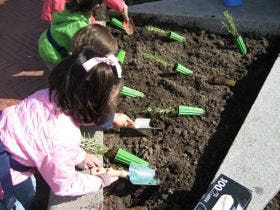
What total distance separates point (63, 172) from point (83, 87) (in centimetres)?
51

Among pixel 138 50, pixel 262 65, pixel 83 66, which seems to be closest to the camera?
pixel 83 66

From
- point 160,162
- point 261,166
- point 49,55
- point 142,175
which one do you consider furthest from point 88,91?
point 49,55

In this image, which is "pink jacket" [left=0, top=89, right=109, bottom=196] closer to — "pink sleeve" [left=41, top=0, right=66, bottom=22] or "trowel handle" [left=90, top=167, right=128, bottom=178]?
"trowel handle" [left=90, top=167, right=128, bottom=178]

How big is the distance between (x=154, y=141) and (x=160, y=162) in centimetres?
23

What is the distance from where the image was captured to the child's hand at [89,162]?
302 cm

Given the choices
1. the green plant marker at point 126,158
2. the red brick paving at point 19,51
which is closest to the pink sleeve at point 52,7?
the red brick paving at point 19,51

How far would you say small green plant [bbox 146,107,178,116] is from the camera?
3.71 metres

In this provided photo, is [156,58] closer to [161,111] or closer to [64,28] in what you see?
[161,111]

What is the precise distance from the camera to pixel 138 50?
14.7 ft

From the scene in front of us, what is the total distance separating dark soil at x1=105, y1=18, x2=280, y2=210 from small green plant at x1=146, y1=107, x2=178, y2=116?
44mm

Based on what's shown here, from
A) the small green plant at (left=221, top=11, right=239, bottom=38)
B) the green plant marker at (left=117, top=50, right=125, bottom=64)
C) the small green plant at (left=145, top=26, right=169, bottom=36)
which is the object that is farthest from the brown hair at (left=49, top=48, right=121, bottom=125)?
the small green plant at (left=145, top=26, right=169, bottom=36)

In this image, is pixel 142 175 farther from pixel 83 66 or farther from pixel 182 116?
pixel 83 66

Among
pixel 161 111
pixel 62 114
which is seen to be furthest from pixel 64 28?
pixel 62 114

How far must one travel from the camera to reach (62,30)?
12.3 ft
